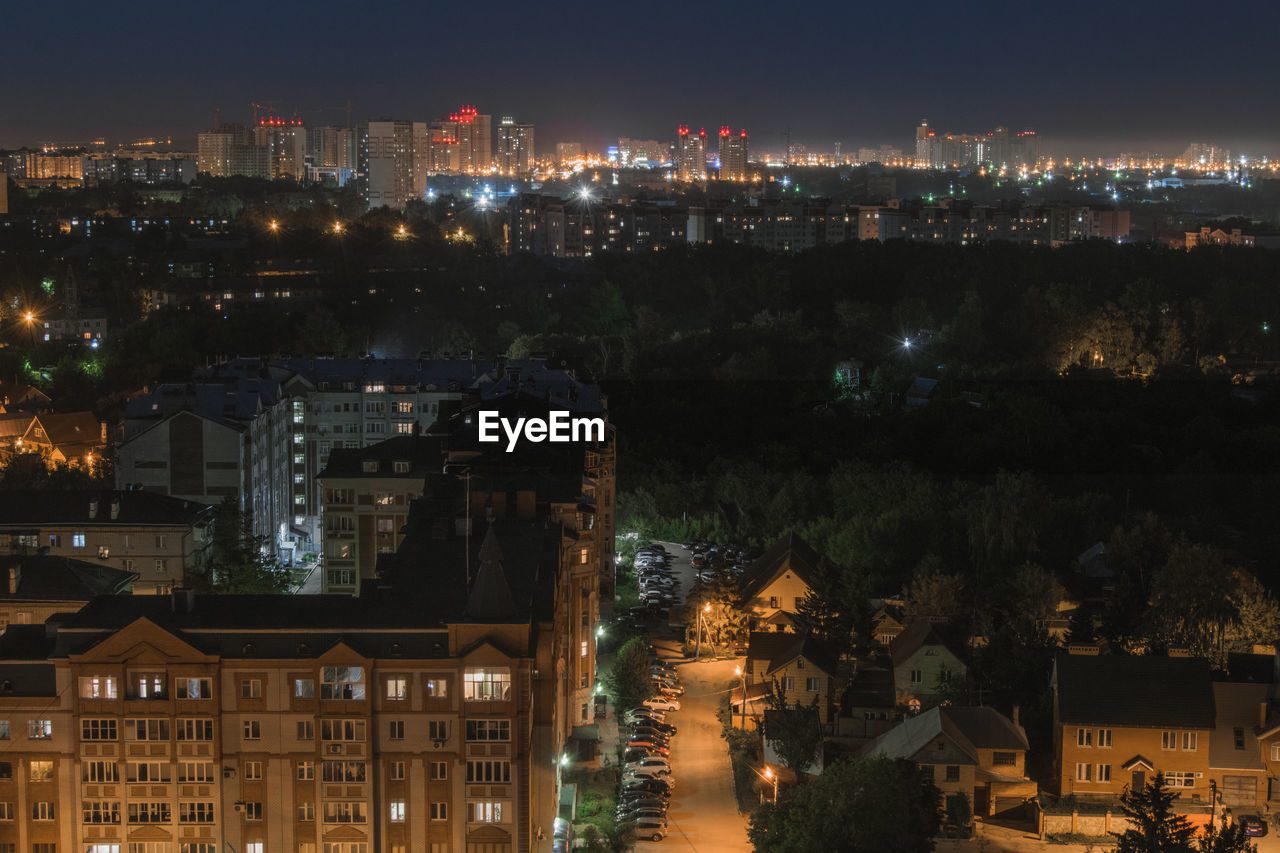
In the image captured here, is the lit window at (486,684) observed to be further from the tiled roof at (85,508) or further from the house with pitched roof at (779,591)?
the tiled roof at (85,508)

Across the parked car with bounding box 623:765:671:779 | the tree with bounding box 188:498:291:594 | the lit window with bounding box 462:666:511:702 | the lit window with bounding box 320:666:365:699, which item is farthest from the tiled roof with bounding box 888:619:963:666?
the tree with bounding box 188:498:291:594

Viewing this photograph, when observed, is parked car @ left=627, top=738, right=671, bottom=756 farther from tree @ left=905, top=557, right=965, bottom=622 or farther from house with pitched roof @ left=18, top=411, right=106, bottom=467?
house with pitched roof @ left=18, top=411, right=106, bottom=467

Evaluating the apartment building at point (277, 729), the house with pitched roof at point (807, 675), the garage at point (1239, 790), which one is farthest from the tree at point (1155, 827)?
the apartment building at point (277, 729)

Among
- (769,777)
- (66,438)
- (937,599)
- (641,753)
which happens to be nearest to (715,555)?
(937,599)

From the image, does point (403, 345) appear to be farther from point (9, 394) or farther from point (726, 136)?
point (726, 136)

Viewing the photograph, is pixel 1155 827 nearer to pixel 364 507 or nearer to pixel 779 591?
pixel 779 591

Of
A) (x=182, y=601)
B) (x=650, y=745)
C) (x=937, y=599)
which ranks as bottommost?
(x=650, y=745)
